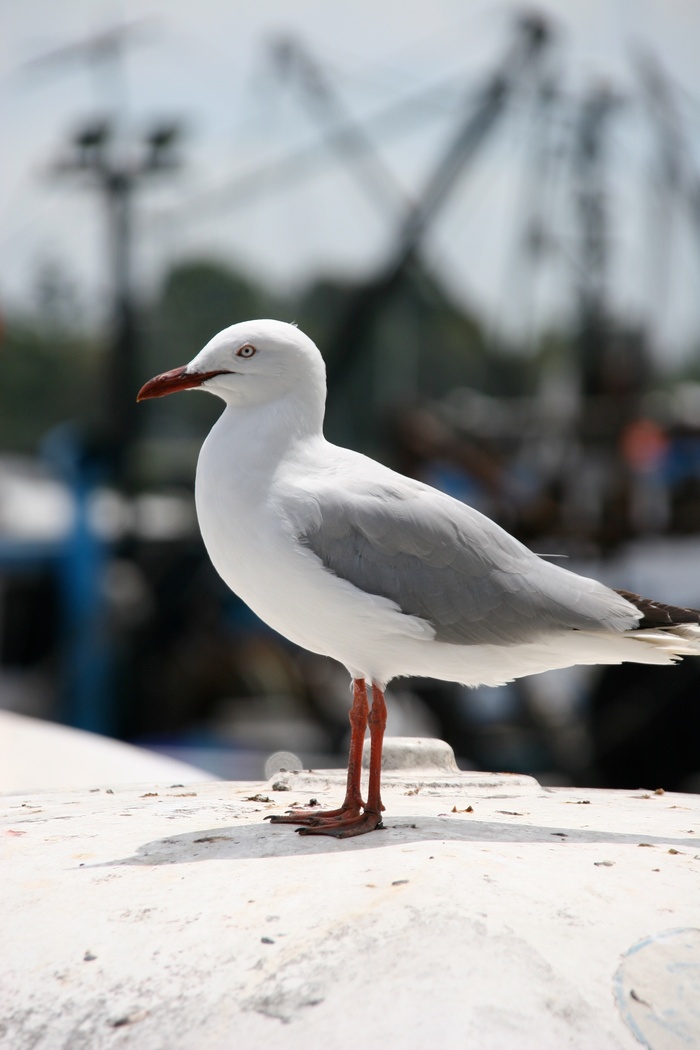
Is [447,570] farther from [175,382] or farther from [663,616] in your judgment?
[175,382]

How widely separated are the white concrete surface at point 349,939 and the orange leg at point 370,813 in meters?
0.07

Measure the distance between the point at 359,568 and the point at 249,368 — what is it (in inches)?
36.3

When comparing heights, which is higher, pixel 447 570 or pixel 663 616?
pixel 447 570

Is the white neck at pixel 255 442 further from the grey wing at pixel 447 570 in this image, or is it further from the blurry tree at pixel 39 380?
→ the blurry tree at pixel 39 380

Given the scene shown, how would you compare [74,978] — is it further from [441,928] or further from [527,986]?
[527,986]

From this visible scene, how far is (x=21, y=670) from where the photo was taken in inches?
1026

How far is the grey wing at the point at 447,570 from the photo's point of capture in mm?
4430

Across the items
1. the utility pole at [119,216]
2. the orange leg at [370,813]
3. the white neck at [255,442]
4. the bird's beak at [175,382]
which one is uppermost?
the utility pole at [119,216]

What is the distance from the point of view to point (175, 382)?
4.61 meters

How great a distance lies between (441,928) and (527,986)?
31 centimetres

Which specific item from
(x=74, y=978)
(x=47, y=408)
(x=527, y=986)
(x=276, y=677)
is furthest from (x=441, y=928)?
(x=47, y=408)

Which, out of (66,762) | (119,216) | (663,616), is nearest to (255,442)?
(663,616)

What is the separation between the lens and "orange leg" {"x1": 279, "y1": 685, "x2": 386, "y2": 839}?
4418 millimetres

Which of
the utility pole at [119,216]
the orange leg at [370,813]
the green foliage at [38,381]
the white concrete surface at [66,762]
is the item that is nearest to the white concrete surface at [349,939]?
the orange leg at [370,813]
